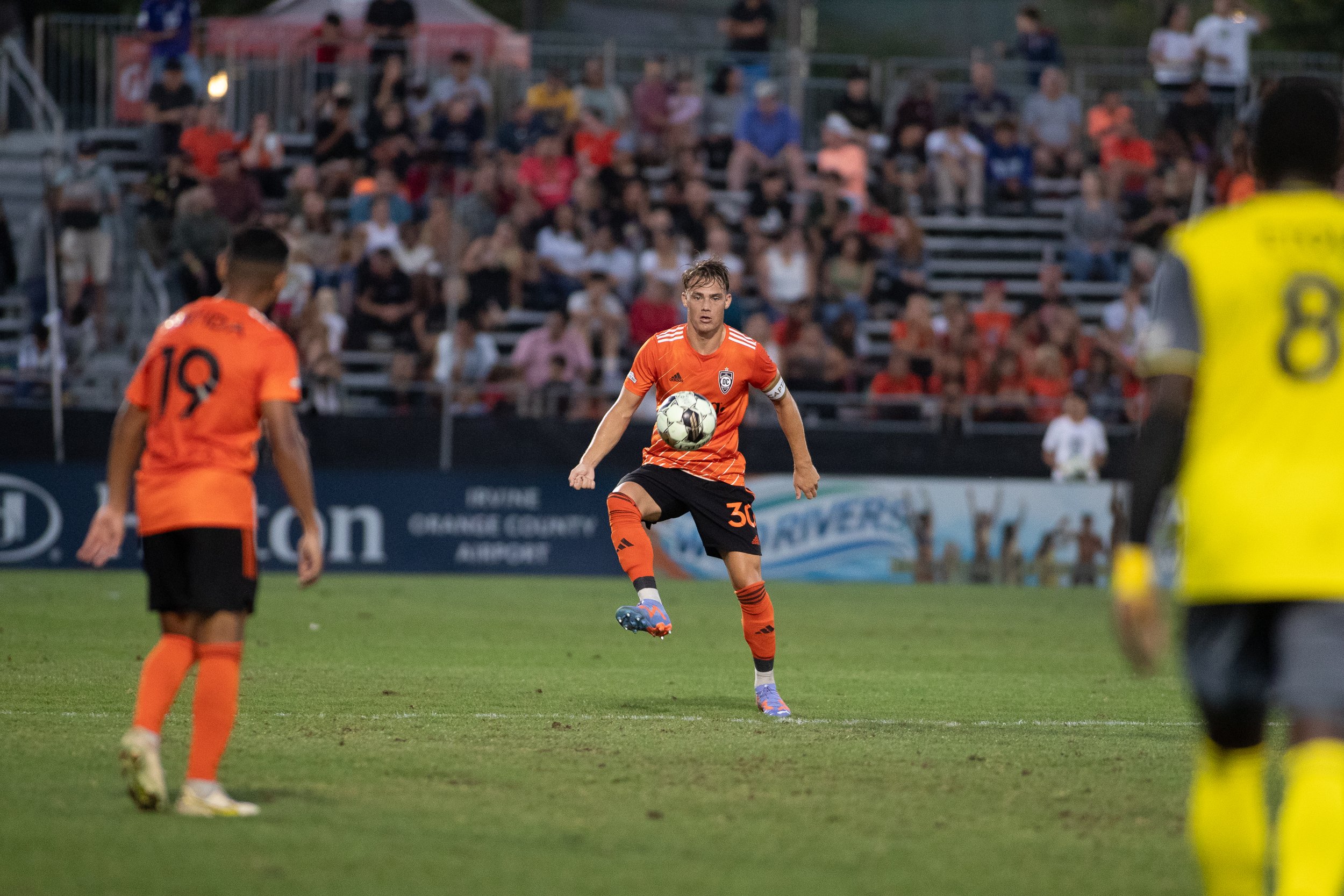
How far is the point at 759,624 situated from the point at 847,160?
15014 mm

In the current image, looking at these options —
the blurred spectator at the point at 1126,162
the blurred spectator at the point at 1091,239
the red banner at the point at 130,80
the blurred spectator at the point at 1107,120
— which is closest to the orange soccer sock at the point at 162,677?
the blurred spectator at the point at 1091,239

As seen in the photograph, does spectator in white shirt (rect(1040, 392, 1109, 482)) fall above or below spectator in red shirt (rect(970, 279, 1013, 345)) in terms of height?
below

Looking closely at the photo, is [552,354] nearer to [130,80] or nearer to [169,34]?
[169,34]

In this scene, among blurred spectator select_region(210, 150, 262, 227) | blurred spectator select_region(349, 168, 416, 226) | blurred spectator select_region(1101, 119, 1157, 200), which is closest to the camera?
blurred spectator select_region(210, 150, 262, 227)

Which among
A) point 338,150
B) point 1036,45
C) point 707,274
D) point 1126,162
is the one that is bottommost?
point 707,274

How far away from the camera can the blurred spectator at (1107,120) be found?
24.1m

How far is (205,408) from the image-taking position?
5766 mm

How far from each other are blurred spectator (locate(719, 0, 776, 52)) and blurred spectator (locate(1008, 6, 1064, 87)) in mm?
3859

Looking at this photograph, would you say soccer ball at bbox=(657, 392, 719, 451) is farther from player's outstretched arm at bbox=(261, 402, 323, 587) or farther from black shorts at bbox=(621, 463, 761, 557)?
player's outstretched arm at bbox=(261, 402, 323, 587)

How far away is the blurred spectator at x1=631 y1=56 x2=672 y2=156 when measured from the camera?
23672 millimetres

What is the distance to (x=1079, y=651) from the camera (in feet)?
41.6

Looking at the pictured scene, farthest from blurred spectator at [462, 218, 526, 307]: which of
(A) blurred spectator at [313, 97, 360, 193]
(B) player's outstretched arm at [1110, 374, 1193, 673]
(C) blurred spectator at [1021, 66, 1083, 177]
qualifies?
(B) player's outstretched arm at [1110, 374, 1193, 673]

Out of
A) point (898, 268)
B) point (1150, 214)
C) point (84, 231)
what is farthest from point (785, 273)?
point (84, 231)

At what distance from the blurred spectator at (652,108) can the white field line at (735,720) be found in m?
16.1
